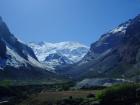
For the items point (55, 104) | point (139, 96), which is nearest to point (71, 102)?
point (55, 104)

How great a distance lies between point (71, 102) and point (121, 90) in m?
22.6

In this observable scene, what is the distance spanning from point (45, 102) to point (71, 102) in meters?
15.3

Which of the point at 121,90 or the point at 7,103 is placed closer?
the point at 121,90

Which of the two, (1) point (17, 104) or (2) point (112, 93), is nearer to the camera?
(2) point (112, 93)

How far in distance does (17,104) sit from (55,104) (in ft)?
82.6

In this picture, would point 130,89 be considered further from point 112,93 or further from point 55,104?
point 55,104

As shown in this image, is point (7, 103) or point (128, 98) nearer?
point (128, 98)

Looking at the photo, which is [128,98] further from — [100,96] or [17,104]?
[17,104]

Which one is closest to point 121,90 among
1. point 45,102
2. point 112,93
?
point 112,93

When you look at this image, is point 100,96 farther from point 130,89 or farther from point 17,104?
point 17,104

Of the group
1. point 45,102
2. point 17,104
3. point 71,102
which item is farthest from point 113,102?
point 17,104

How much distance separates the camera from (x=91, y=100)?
178 meters

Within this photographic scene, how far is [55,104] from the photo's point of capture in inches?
7008

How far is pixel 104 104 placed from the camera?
169 m
